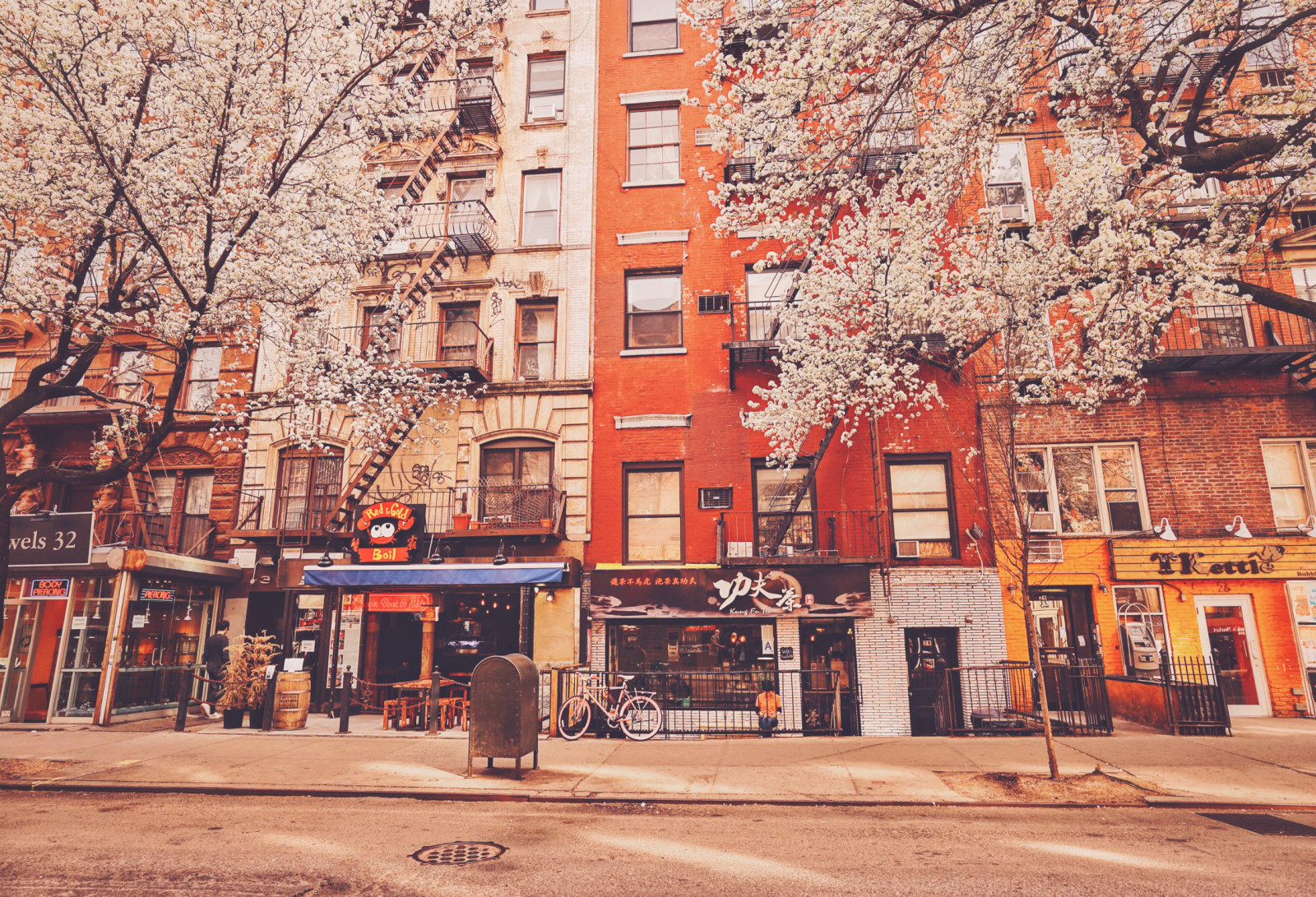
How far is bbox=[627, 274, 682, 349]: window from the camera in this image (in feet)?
56.8

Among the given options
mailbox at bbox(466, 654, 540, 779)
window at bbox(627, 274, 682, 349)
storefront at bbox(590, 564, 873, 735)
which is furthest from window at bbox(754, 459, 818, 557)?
mailbox at bbox(466, 654, 540, 779)

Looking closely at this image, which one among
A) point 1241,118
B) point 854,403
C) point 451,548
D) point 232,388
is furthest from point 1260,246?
point 232,388

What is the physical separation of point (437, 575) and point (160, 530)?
317 inches

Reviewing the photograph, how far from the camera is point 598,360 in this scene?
56.2 ft

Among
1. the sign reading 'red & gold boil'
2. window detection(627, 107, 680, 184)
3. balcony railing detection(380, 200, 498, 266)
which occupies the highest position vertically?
window detection(627, 107, 680, 184)

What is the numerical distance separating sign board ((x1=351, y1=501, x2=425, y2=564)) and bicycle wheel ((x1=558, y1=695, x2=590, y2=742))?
4937mm

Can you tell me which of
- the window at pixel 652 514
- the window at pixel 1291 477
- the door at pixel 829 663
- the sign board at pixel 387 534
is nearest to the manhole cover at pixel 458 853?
the door at pixel 829 663

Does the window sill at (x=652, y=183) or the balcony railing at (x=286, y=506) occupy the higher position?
the window sill at (x=652, y=183)

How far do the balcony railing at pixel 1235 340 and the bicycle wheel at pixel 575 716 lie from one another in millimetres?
12639

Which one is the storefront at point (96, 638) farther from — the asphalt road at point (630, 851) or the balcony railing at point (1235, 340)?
the balcony railing at point (1235, 340)

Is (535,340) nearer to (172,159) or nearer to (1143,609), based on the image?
(172,159)

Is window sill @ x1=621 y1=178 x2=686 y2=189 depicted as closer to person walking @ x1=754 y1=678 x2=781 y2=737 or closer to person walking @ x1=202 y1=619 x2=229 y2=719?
person walking @ x1=754 y1=678 x2=781 y2=737

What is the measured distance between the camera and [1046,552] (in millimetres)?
14758

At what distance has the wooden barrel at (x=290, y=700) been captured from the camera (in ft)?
44.7
